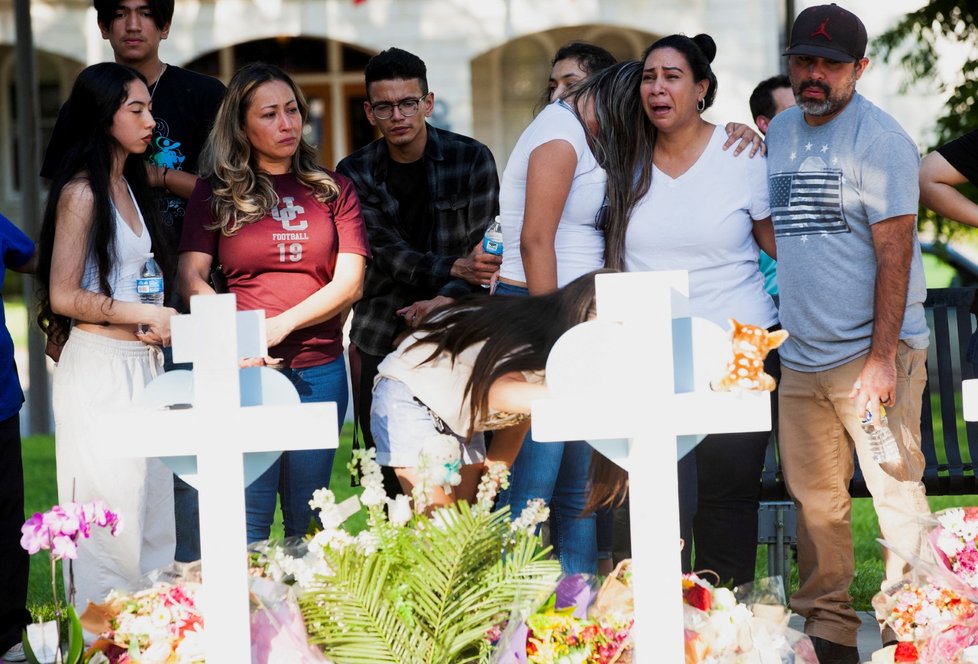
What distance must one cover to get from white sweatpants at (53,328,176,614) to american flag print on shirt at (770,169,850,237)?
1918 millimetres

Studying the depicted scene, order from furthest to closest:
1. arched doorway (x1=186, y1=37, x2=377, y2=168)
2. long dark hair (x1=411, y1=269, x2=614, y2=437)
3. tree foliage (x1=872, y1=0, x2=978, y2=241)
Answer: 1. arched doorway (x1=186, y1=37, x2=377, y2=168)
2. tree foliage (x1=872, y1=0, x2=978, y2=241)
3. long dark hair (x1=411, y1=269, x2=614, y2=437)

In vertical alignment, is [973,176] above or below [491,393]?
above

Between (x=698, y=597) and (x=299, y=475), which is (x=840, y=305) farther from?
(x=299, y=475)

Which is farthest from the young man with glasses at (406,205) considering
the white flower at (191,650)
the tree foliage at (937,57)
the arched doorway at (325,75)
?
the arched doorway at (325,75)

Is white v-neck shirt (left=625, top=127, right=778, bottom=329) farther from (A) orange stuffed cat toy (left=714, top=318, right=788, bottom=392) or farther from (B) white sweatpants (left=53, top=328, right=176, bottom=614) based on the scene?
(B) white sweatpants (left=53, top=328, right=176, bottom=614)

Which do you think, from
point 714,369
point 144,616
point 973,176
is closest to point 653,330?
point 714,369

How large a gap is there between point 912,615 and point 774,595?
0.29 metres

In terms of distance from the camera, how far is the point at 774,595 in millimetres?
2877

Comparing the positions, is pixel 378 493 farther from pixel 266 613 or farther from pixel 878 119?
pixel 878 119

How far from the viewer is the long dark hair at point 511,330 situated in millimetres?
3057

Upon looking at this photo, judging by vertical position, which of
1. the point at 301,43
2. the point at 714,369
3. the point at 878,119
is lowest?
the point at 714,369

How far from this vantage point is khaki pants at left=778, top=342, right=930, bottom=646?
387 cm

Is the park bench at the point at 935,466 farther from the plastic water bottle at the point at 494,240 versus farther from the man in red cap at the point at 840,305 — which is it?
the plastic water bottle at the point at 494,240

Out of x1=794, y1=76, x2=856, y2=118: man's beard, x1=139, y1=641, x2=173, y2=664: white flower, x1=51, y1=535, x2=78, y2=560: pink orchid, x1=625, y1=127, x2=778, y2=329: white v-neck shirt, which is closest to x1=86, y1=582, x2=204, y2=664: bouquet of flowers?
x1=139, y1=641, x2=173, y2=664: white flower
